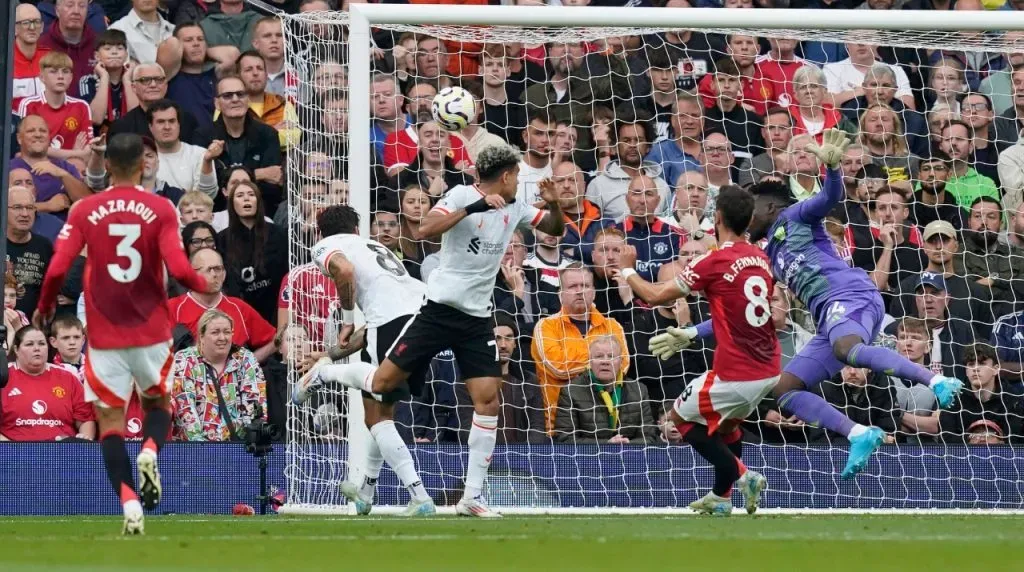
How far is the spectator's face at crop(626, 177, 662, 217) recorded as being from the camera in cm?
1429

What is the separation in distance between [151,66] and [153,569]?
925 centimetres

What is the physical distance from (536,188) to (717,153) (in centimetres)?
162

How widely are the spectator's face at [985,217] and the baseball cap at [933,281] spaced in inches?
22.8

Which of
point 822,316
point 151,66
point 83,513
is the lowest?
point 83,513

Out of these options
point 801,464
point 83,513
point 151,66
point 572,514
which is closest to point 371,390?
point 572,514

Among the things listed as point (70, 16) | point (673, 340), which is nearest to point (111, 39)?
point (70, 16)

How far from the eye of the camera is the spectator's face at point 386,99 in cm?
1441

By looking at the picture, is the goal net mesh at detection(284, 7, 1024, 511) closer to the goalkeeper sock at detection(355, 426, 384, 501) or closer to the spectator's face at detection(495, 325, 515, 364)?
the spectator's face at detection(495, 325, 515, 364)

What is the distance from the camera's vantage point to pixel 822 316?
1146cm

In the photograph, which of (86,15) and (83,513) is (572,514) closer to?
(83,513)

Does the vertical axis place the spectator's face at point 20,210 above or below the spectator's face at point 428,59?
below

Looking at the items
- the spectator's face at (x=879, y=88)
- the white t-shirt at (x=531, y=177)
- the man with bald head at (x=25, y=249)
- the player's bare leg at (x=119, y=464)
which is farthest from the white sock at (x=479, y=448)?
the spectator's face at (x=879, y=88)

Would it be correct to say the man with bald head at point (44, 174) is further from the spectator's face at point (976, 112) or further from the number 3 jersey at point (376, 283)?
the spectator's face at point (976, 112)

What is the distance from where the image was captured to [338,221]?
11.2 meters
